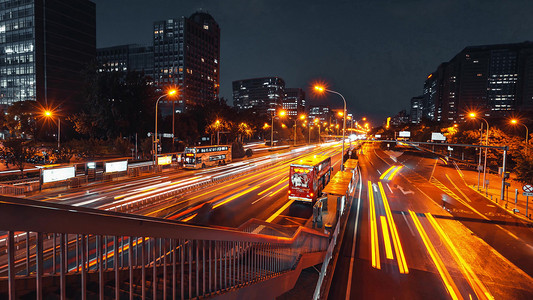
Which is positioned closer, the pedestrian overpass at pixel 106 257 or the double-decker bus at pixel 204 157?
the pedestrian overpass at pixel 106 257

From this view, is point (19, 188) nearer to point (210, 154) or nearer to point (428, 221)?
point (210, 154)

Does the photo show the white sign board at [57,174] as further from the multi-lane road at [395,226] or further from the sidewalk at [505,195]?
the sidewalk at [505,195]

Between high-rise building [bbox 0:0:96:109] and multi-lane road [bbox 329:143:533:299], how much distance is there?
94.6m

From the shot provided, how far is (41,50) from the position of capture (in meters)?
85.4

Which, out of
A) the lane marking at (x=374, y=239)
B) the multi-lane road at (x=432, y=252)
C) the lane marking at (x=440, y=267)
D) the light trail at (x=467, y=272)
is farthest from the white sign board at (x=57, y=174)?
the light trail at (x=467, y=272)

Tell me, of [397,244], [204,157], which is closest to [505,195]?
[397,244]

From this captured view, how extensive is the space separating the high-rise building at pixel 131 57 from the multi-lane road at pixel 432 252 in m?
148

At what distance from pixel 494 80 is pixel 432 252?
20761cm

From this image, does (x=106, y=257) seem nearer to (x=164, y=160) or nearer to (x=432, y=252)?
(x=432, y=252)

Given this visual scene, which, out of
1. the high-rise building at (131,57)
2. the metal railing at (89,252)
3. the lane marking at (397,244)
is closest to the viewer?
Answer: the metal railing at (89,252)

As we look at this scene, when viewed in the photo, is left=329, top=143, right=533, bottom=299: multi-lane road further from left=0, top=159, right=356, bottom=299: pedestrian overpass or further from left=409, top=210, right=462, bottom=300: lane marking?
left=0, top=159, right=356, bottom=299: pedestrian overpass

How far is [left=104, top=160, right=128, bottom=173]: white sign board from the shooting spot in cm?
2722

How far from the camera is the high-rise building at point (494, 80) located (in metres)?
158

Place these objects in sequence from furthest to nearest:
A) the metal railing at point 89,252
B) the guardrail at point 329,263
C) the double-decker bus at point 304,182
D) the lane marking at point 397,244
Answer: the double-decker bus at point 304,182, the lane marking at point 397,244, the guardrail at point 329,263, the metal railing at point 89,252
